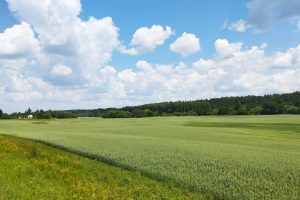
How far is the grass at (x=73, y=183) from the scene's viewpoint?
15797 mm

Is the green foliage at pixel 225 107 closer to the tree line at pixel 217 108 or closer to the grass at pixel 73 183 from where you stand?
the tree line at pixel 217 108

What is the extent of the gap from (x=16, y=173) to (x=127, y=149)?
39.4 ft

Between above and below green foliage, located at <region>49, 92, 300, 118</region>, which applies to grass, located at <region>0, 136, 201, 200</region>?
below

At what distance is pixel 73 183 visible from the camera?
59.7 ft

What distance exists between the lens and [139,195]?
16.6 m

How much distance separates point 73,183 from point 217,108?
144269 mm

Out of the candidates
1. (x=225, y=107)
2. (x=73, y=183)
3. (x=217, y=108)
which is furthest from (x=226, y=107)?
(x=73, y=183)

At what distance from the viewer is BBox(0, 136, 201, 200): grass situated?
1580 centimetres

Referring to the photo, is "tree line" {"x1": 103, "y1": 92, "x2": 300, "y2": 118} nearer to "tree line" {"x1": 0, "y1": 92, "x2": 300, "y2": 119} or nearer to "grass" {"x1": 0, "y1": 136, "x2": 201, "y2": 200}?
"tree line" {"x1": 0, "y1": 92, "x2": 300, "y2": 119}

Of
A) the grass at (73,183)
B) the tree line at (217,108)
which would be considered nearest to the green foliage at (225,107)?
the tree line at (217,108)

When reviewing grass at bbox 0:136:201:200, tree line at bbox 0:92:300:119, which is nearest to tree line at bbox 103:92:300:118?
tree line at bbox 0:92:300:119

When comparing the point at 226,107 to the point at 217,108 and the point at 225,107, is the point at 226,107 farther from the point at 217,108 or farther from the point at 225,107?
the point at 217,108

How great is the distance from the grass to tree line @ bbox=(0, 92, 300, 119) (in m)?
116

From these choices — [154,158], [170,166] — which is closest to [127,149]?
[154,158]
